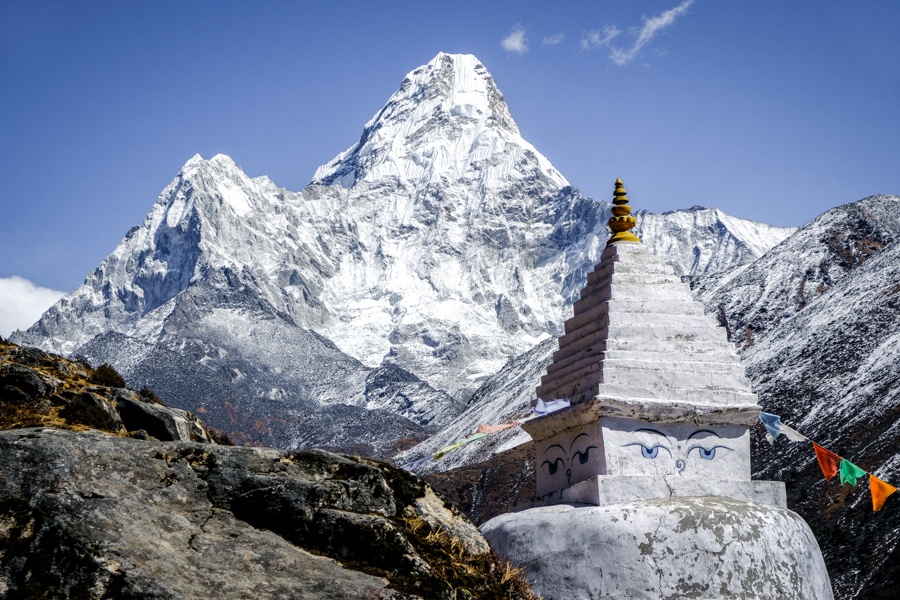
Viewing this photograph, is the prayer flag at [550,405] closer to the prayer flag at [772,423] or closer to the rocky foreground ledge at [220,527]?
the prayer flag at [772,423]

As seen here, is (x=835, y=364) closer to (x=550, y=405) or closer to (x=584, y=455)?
(x=550, y=405)

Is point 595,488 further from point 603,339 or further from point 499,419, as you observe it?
point 499,419

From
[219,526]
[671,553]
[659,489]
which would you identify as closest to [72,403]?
Answer: [219,526]

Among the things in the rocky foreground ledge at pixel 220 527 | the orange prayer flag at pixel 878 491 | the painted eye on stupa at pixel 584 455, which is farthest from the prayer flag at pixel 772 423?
the rocky foreground ledge at pixel 220 527

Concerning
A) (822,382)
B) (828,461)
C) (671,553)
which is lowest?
(671,553)

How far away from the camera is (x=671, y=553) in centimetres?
1348

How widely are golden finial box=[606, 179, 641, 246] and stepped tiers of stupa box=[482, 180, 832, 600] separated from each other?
69mm

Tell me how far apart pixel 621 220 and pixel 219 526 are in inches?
375

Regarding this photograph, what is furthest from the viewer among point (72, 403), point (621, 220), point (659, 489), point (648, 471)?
point (621, 220)

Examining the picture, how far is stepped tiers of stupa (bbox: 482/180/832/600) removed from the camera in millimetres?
13515

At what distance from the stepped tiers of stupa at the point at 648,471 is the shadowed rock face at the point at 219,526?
3597 mm

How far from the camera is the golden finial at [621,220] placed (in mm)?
16828

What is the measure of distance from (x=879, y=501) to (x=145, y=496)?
524 inches

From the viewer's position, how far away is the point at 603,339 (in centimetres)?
1546
